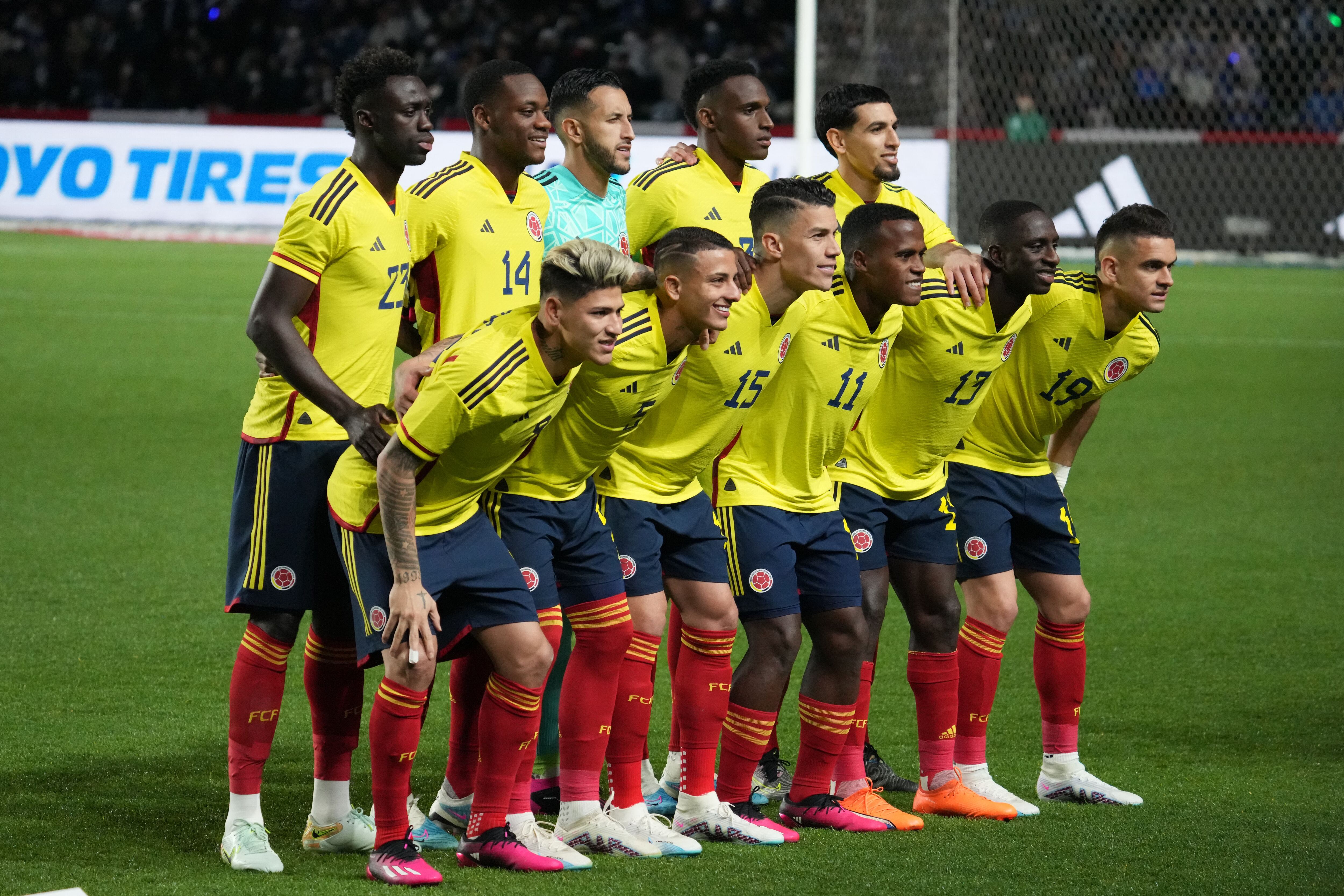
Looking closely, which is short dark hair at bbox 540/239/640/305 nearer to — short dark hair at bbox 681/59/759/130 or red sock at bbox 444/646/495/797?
red sock at bbox 444/646/495/797

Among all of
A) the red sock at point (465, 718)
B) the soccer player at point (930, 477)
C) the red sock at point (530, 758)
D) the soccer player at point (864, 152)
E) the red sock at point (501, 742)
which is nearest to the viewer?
the red sock at point (501, 742)

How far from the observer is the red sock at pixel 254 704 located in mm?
4598

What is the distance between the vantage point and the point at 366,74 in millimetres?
4703

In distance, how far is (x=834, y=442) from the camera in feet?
16.8

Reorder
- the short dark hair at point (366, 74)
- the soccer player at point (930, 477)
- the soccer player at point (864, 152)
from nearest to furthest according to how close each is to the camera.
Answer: the short dark hair at point (366, 74) → the soccer player at point (930, 477) → the soccer player at point (864, 152)

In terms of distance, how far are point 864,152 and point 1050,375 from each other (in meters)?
0.95

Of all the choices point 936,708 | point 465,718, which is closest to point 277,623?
point 465,718

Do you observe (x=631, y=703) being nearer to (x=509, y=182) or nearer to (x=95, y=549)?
(x=509, y=182)

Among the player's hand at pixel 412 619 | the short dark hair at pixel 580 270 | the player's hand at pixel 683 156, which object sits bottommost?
the player's hand at pixel 412 619

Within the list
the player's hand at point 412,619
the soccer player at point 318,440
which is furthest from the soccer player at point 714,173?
the player's hand at point 412,619

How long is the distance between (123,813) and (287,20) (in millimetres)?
22485

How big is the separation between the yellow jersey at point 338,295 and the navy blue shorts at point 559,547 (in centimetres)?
47

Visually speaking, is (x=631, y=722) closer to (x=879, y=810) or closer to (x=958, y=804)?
(x=879, y=810)

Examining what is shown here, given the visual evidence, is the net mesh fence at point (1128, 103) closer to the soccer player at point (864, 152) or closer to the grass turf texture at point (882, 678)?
the grass turf texture at point (882, 678)
